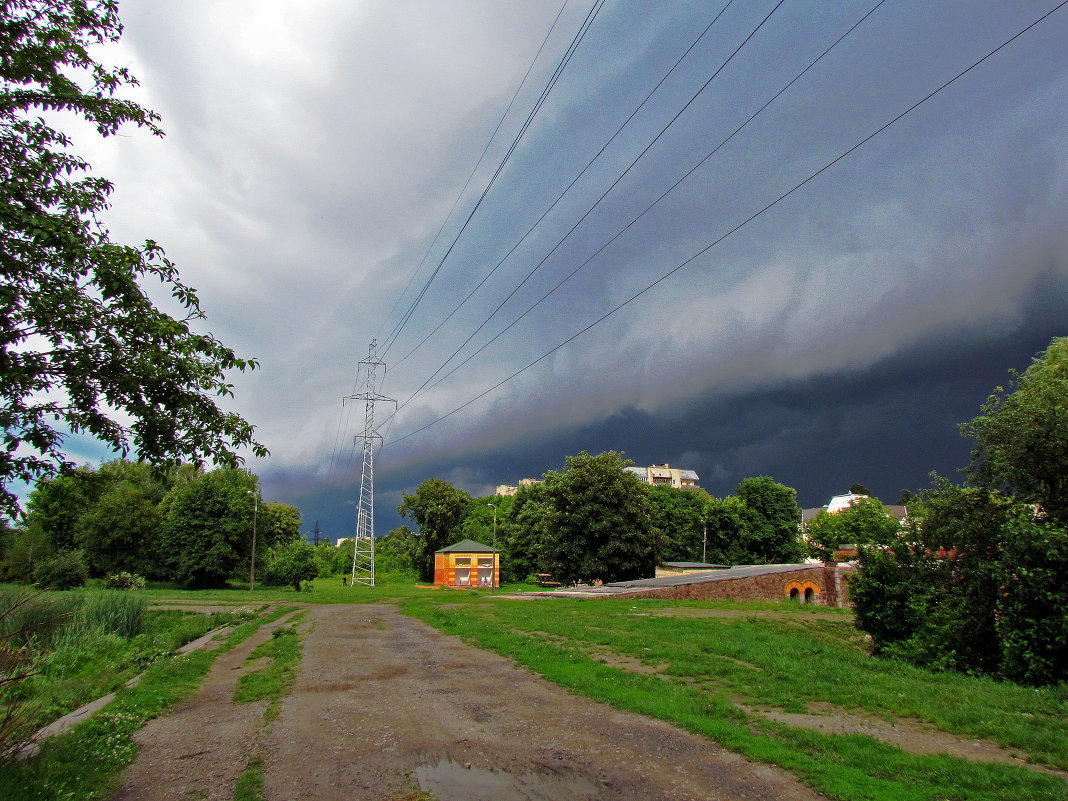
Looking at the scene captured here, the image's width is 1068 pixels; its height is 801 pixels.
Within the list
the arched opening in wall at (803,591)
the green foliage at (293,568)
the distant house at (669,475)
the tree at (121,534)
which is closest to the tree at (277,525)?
the green foliage at (293,568)

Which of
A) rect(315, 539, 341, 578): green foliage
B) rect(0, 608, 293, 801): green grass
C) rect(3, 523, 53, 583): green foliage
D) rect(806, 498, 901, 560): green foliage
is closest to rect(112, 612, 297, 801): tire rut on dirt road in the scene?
rect(0, 608, 293, 801): green grass

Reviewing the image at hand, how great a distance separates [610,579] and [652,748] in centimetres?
→ 3841

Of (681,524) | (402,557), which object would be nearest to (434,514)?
(402,557)

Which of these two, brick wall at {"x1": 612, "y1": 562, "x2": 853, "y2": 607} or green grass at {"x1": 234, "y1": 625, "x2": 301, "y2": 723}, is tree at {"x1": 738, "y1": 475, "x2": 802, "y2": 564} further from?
green grass at {"x1": 234, "y1": 625, "x2": 301, "y2": 723}

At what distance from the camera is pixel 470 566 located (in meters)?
50.0

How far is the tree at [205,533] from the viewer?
175 feet

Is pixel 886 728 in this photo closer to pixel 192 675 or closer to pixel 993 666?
pixel 993 666

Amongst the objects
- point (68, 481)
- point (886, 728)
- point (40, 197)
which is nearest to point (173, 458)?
point (68, 481)

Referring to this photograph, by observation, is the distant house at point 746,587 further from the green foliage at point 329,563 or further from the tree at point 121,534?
the green foliage at point 329,563

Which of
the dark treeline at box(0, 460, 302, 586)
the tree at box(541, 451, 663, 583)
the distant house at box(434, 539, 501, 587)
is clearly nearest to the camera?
the tree at box(541, 451, 663, 583)

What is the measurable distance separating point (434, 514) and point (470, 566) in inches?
814

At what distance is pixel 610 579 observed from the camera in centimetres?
4406

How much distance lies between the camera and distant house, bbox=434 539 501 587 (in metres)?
49.3

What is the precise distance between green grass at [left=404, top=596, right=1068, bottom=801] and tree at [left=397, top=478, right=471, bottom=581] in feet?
171
